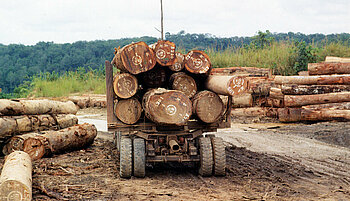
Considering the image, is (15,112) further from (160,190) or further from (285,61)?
(285,61)

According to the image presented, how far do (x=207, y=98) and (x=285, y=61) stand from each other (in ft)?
49.6

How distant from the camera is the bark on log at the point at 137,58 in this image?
653cm

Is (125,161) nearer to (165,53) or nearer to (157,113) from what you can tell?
(157,113)

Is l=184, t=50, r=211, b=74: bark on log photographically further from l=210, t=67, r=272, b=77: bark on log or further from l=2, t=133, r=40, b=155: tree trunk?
l=210, t=67, r=272, b=77: bark on log

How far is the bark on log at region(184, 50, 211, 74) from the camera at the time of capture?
6.90 m

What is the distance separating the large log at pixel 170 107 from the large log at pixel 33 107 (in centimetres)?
385

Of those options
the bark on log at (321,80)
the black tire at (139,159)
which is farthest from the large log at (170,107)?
the bark on log at (321,80)

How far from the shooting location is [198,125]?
6.93 m

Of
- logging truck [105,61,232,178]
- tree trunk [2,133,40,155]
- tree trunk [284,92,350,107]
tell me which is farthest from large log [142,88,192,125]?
tree trunk [284,92,350,107]

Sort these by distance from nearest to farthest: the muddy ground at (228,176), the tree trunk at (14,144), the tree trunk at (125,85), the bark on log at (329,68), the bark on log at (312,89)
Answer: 1. the muddy ground at (228,176)
2. the tree trunk at (125,85)
3. the tree trunk at (14,144)
4. the bark on log at (312,89)
5. the bark on log at (329,68)

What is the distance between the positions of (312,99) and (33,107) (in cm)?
1036

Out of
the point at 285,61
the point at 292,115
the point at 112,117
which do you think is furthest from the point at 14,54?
the point at 112,117

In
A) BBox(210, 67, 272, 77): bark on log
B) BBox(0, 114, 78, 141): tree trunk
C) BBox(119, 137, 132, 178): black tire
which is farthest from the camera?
BBox(210, 67, 272, 77): bark on log

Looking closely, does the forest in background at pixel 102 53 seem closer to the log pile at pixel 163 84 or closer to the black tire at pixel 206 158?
the log pile at pixel 163 84
